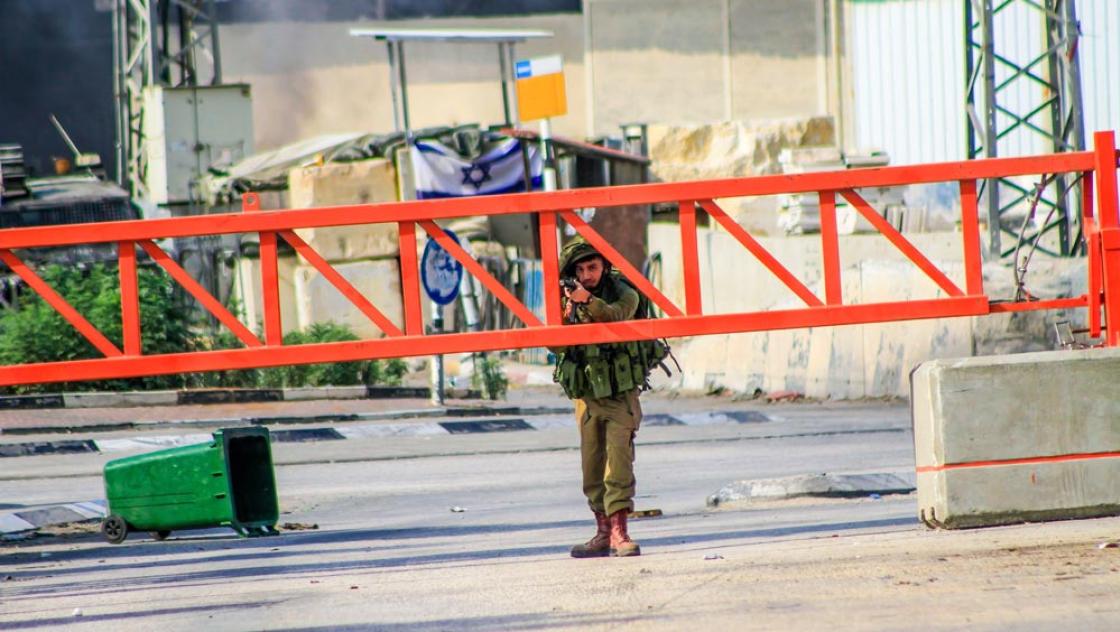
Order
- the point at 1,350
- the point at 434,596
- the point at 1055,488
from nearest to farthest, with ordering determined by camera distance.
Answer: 1. the point at 434,596
2. the point at 1055,488
3. the point at 1,350

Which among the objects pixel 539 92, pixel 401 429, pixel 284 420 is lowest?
pixel 401 429

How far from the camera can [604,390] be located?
769 cm

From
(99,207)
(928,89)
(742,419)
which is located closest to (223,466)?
(742,419)

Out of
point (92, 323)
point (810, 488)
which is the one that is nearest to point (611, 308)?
point (810, 488)

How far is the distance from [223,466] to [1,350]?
33.7 ft

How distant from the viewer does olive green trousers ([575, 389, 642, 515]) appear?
7688 mm

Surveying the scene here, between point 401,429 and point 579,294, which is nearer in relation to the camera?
point 579,294

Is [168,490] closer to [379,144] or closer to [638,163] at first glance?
[379,144]

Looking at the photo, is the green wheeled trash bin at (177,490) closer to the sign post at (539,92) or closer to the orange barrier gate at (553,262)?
the orange barrier gate at (553,262)

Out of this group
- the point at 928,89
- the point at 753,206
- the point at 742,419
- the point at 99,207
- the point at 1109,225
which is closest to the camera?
the point at 1109,225

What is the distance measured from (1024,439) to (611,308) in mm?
1923

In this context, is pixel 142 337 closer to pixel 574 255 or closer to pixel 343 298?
pixel 343 298

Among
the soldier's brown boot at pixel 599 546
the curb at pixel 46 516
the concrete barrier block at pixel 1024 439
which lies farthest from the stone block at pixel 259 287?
the concrete barrier block at pixel 1024 439

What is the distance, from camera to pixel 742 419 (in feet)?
55.1
